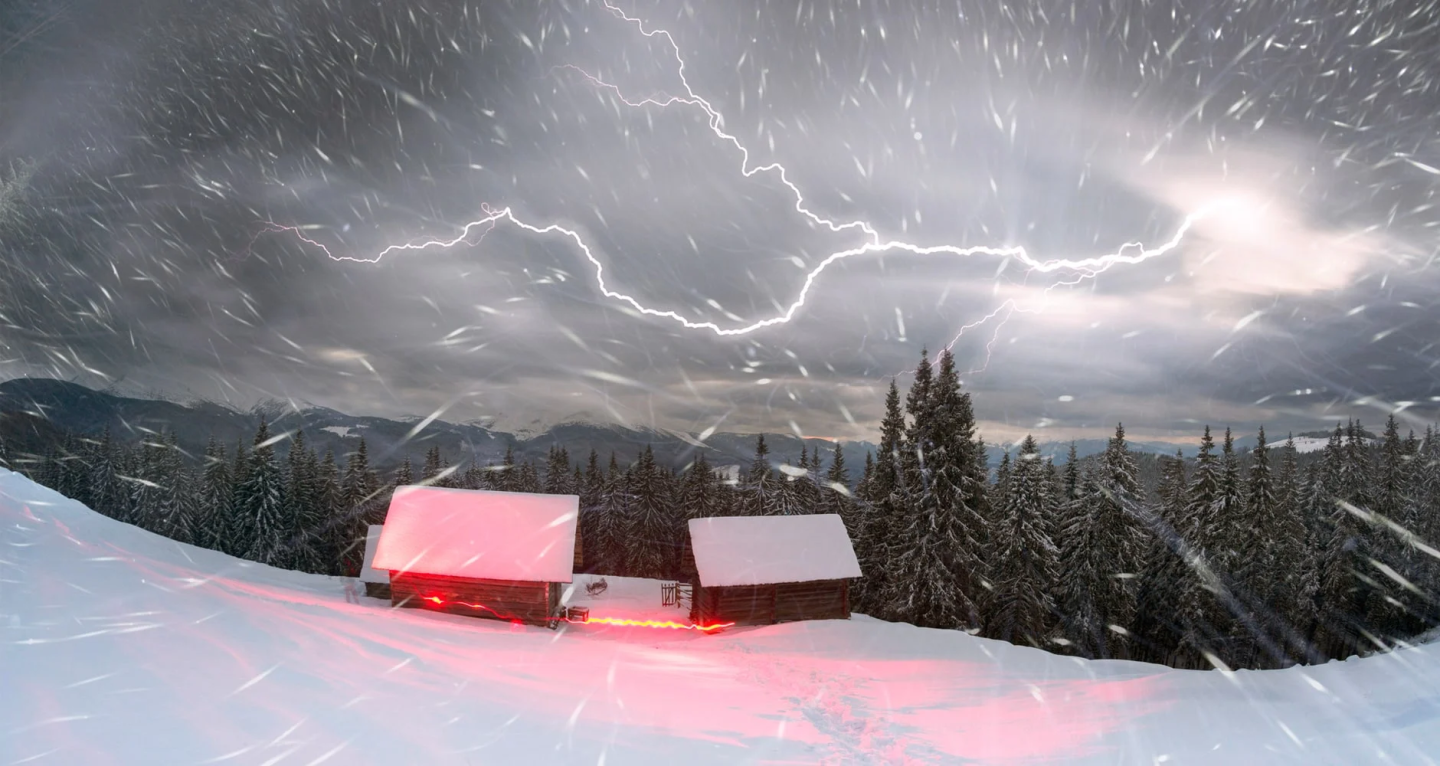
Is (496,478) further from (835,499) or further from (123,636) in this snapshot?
(123,636)

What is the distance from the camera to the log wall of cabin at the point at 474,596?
84.9 ft

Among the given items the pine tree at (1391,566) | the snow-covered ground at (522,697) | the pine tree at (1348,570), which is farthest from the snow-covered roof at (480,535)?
the pine tree at (1391,566)

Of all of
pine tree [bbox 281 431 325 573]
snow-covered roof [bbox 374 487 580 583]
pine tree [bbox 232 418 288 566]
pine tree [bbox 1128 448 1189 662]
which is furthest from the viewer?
pine tree [bbox 281 431 325 573]

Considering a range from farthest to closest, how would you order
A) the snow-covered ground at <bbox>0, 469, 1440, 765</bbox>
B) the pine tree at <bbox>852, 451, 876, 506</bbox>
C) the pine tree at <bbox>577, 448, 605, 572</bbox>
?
1. the pine tree at <bbox>577, 448, 605, 572</bbox>
2. the pine tree at <bbox>852, 451, 876, 506</bbox>
3. the snow-covered ground at <bbox>0, 469, 1440, 765</bbox>

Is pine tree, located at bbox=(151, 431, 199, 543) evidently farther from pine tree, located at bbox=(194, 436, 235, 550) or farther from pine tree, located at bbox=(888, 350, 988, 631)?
pine tree, located at bbox=(888, 350, 988, 631)

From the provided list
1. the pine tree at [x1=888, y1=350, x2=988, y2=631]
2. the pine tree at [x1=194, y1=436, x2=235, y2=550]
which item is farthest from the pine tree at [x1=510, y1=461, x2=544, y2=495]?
the pine tree at [x1=888, y1=350, x2=988, y2=631]

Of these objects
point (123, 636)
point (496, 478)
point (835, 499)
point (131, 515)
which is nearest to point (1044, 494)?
point (835, 499)

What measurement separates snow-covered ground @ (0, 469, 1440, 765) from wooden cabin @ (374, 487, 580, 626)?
7.68 m

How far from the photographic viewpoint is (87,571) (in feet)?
45.0

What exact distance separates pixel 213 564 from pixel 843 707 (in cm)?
2249

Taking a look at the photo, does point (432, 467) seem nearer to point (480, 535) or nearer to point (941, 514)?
point (480, 535)

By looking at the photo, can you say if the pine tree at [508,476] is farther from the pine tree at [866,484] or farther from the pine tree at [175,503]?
the pine tree at [866,484]

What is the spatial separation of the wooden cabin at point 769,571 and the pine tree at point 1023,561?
8.39 m

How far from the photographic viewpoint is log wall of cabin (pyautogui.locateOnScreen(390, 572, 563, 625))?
2588 centimetres
